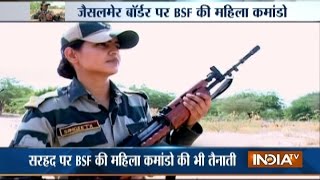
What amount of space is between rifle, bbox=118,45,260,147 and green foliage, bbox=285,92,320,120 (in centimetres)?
35

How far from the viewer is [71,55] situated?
467cm

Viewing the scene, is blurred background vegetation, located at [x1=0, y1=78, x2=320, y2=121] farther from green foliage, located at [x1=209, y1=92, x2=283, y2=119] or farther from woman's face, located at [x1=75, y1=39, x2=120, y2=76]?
woman's face, located at [x1=75, y1=39, x2=120, y2=76]

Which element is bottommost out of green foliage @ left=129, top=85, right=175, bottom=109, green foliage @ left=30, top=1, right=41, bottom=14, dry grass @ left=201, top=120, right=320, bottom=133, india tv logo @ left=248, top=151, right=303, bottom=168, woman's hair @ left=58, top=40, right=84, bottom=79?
india tv logo @ left=248, top=151, right=303, bottom=168

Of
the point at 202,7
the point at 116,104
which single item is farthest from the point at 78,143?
the point at 202,7

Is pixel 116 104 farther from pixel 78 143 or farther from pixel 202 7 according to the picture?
pixel 202 7

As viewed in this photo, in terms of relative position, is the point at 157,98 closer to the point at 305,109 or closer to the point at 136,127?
the point at 136,127

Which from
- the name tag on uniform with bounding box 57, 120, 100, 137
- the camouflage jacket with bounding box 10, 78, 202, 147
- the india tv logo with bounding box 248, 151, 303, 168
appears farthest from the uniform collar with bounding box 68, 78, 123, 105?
the india tv logo with bounding box 248, 151, 303, 168

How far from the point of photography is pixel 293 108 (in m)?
4.67

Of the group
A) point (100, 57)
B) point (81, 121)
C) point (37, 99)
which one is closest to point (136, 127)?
point (81, 121)

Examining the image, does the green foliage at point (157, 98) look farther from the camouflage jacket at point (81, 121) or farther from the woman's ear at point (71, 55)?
the woman's ear at point (71, 55)

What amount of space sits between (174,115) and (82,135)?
0.49 metres

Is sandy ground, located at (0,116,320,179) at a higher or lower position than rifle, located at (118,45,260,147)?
lower

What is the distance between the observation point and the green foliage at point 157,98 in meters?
4.66

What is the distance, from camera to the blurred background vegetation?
15.3 feet
